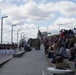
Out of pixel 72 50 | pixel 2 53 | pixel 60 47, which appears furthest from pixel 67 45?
pixel 2 53

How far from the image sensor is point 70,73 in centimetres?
871

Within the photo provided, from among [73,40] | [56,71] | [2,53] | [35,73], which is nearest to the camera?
[56,71]

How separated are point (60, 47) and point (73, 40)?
1206mm

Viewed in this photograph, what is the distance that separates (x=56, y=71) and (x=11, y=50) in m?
39.7

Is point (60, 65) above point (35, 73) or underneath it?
above

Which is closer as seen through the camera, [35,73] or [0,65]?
[35,73]

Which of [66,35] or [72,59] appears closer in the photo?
[72,59]

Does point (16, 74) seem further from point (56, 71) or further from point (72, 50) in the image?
point (56, 71)

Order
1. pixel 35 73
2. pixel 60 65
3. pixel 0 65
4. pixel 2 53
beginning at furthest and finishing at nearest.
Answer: pixel 2 53 → pixel 0 65 → pixel 35 73 → pixel 60 65

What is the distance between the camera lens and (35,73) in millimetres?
17531

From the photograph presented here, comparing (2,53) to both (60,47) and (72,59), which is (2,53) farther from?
(72,59)

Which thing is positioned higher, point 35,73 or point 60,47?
point 60,47

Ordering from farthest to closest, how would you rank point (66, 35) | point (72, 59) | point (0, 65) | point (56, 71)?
point (66, 35) → point (0, 65) → point (72, 59) → point (56, 71)

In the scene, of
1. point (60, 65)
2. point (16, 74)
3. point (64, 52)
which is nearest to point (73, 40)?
point (64, 52)
